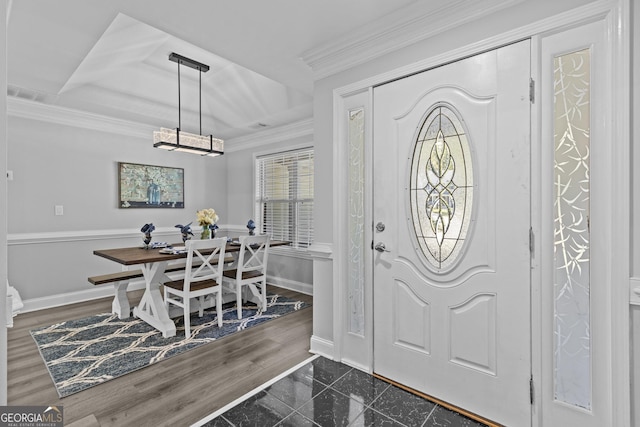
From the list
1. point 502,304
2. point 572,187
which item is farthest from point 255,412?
point 572,187

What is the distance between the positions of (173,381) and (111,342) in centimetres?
107

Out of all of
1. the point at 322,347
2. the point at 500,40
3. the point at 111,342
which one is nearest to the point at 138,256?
the point at 111,342

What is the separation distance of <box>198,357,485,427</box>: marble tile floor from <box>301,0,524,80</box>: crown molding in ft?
7.78

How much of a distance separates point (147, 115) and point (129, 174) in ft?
2.96

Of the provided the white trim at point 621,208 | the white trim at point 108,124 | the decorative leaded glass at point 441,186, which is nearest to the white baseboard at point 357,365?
the decorative leaded glass at point 441,186

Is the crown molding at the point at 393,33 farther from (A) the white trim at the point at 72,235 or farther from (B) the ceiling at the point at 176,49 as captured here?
(A) the white trim at the point at 72,235

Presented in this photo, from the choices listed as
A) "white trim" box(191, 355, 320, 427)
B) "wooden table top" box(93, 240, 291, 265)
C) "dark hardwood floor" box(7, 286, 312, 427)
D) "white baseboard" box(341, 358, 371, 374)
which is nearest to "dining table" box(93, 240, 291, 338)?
"wooden table top" box(93, 240, 291, 265)

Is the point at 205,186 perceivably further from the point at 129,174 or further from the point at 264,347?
the point at 264,347

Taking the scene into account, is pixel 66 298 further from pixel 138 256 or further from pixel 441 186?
pixel 441 186

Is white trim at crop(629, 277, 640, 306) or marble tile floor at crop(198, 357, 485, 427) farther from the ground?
white trim at crop(629, 277, 640, 306)

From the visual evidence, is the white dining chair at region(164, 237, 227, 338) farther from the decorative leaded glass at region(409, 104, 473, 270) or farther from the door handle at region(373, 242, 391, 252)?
the decorative leaded glass at region(409, 104, 473, 270)

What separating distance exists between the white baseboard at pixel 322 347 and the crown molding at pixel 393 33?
2.23 m

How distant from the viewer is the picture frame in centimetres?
448

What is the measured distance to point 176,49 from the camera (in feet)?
10.9
